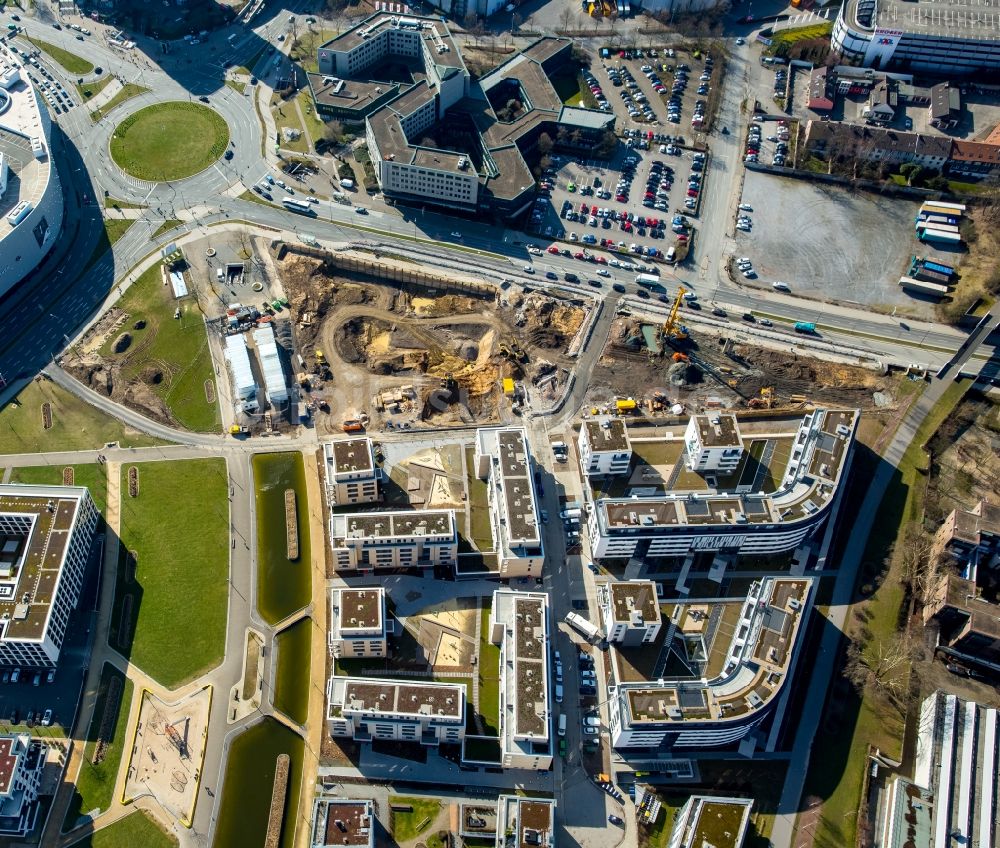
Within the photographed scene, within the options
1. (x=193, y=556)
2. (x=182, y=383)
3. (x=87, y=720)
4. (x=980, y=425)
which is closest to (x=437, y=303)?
(x=182, y=383)

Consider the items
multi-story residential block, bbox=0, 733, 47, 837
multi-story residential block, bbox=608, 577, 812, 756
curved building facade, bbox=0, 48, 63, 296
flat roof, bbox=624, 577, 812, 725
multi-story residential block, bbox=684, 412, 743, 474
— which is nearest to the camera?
multi-story residential block, bbox=0, 733, 47, 837

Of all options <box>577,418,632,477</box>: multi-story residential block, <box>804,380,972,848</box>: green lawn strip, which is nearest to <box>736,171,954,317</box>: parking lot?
<box>804,380,972,848</box>: green lawn strip

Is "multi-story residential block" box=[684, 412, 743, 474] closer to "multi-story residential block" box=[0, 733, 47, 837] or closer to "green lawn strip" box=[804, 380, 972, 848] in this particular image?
"green lawn strip" box=[804, 380, 972, 848]

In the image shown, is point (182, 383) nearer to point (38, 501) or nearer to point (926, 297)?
point (38, 501)

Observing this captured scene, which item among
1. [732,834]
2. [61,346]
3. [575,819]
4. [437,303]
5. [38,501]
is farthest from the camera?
[437,303]

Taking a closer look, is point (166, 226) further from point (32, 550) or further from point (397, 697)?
point (397, 697)

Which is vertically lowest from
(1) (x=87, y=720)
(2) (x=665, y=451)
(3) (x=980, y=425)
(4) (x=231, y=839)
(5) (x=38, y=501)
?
(4) (x=231, y=839)

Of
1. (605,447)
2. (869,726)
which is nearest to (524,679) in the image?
(605,447)
